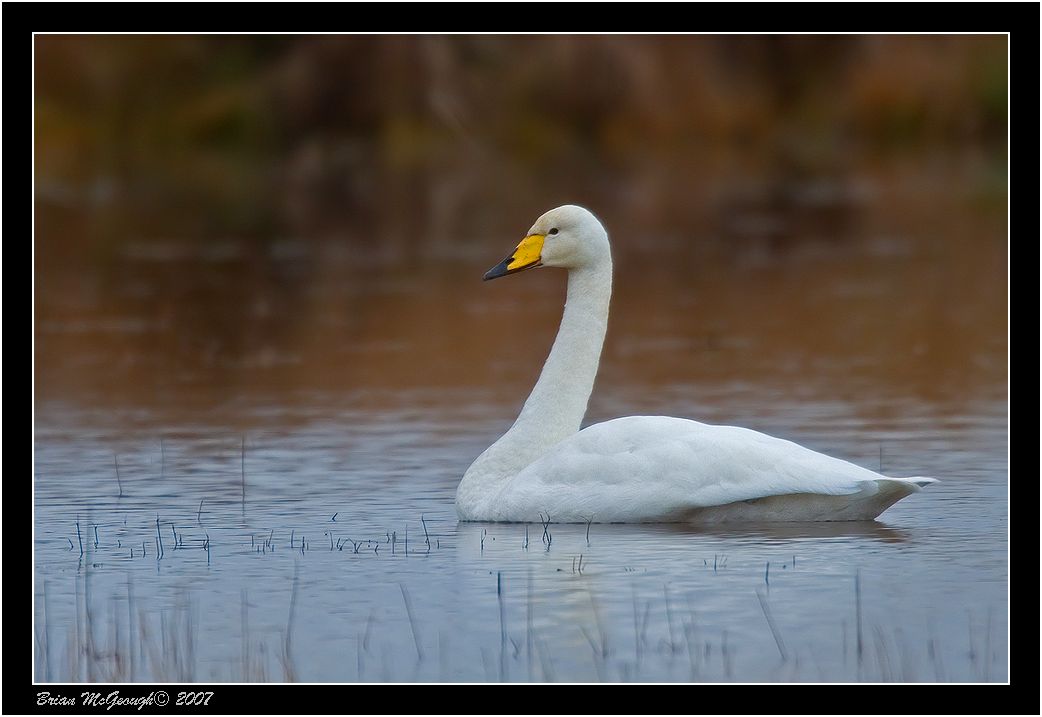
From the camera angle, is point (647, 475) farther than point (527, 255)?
No

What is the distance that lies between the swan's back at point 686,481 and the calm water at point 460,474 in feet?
0.38

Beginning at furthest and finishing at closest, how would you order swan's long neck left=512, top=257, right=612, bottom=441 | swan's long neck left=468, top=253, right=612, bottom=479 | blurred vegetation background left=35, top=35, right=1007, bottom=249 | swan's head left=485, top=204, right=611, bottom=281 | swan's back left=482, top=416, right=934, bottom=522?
blurred vegetation background left=35, top=35, right=1007, bottom=249 → swan's head left=485, top=204, right=611, bottom=281 → swan's long neck left=512, top=257, right=612, bottom=441 → swan's long neck left=468, top=253, right=612, bottom=479 → swan's back left=482, top=416, right=934, bottom=522

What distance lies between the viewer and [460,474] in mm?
11438

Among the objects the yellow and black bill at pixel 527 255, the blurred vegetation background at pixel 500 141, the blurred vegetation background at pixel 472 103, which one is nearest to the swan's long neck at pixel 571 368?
the yellow and black bill at pixel 527 255

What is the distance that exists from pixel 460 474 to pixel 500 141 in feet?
136

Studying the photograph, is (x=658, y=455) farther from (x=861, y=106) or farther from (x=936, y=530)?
(x=861, y=106)

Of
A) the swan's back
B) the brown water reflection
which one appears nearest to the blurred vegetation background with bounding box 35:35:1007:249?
the brown water reflection

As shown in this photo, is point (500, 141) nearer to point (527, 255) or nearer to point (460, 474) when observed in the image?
point (460, 474)

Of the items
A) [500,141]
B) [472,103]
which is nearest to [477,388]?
[472,103]

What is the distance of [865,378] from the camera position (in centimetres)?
1498

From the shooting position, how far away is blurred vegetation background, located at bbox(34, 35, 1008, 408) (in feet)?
103

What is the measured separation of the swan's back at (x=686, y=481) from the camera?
9258 mm

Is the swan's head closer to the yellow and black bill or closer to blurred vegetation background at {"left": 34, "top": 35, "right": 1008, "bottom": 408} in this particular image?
the yellow and black bill

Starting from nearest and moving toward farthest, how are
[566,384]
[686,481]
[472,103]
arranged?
[686,481]
[566,384]
[472,103]
